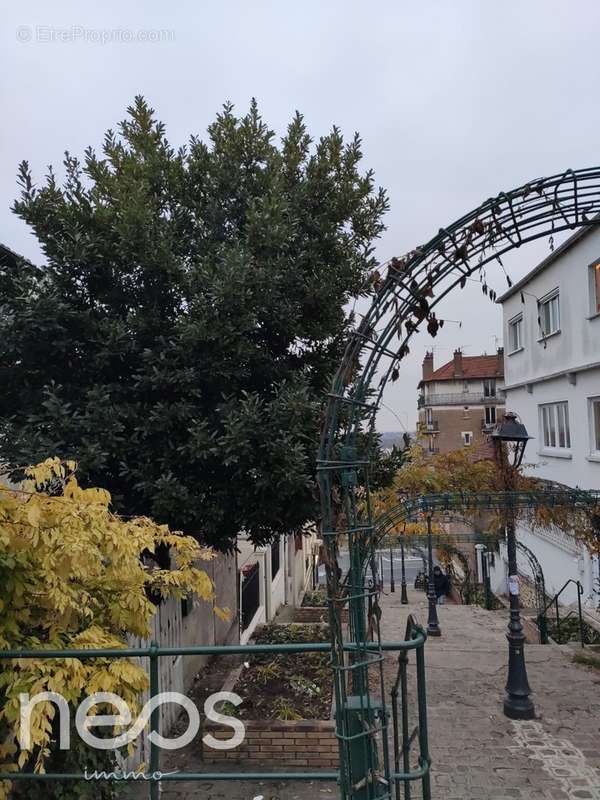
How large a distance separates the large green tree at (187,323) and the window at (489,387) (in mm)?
41439

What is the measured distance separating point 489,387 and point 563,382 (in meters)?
33.6

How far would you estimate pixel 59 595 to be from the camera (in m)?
3.07

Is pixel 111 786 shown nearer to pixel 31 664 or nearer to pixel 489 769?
pixel 31 664

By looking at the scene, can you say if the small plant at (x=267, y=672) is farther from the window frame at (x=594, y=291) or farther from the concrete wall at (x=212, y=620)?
the window frame at (x=594, y=291)

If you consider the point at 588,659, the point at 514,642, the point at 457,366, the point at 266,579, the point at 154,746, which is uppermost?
the point at 457,366

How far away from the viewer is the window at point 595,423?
11.4 m

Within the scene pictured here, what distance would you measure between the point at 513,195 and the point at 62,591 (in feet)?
11.2

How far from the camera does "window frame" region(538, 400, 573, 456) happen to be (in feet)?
42.9

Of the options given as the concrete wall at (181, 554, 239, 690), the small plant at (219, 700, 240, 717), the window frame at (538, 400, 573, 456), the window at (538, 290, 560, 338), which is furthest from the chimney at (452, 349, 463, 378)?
the small plant at (219, 700, 240, 717)

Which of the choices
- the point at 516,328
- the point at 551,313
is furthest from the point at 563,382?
the point at 516,328

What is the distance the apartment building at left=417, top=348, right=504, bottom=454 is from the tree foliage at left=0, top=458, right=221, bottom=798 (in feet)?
140

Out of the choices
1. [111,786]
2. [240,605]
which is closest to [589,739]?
[111,786]

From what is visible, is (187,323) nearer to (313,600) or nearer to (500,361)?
(313,600)

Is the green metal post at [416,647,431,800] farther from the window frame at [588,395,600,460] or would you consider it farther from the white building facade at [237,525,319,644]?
the window frame at [588,395,600,460]
